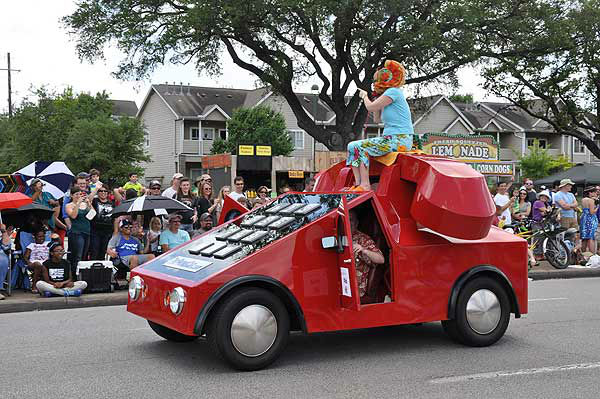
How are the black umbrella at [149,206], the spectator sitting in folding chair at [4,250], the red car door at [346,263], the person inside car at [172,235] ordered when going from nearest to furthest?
the red car door at [346,263]
the spectator sitting in folding chair at [4,250]
the black umbrella at [149,206]
the person inside car at [172,235]

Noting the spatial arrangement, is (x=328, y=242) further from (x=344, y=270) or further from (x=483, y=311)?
(x=483, y=311)

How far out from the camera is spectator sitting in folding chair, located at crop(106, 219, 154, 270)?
39.0 feet

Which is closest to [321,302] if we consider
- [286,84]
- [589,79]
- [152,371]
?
[152,371]

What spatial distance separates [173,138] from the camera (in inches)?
2029

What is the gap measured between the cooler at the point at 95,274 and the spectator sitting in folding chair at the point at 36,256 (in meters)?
0.58

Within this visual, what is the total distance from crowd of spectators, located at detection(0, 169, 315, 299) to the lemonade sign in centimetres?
1386

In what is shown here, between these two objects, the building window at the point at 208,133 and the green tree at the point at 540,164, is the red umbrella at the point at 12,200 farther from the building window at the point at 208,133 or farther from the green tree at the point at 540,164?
the green tree at the point at 540,164

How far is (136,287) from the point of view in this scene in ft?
22.2

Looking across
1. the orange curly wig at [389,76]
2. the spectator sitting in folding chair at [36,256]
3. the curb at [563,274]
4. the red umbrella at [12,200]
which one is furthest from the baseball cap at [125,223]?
the curb at [563,274]

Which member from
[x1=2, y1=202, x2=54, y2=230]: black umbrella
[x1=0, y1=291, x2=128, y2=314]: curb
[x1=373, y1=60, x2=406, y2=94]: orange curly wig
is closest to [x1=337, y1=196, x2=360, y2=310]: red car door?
[x1=373, y1=60, x2=406, y2=94]: orange curly wig

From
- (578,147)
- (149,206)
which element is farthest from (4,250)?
(578,147)

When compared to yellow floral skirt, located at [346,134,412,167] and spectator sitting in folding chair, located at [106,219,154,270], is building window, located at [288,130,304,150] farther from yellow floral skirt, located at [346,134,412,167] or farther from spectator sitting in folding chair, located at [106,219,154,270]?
yellow floral skirt, located at [346,134,412,167]

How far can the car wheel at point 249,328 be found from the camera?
5910 mm

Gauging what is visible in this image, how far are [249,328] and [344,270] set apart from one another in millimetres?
1013
